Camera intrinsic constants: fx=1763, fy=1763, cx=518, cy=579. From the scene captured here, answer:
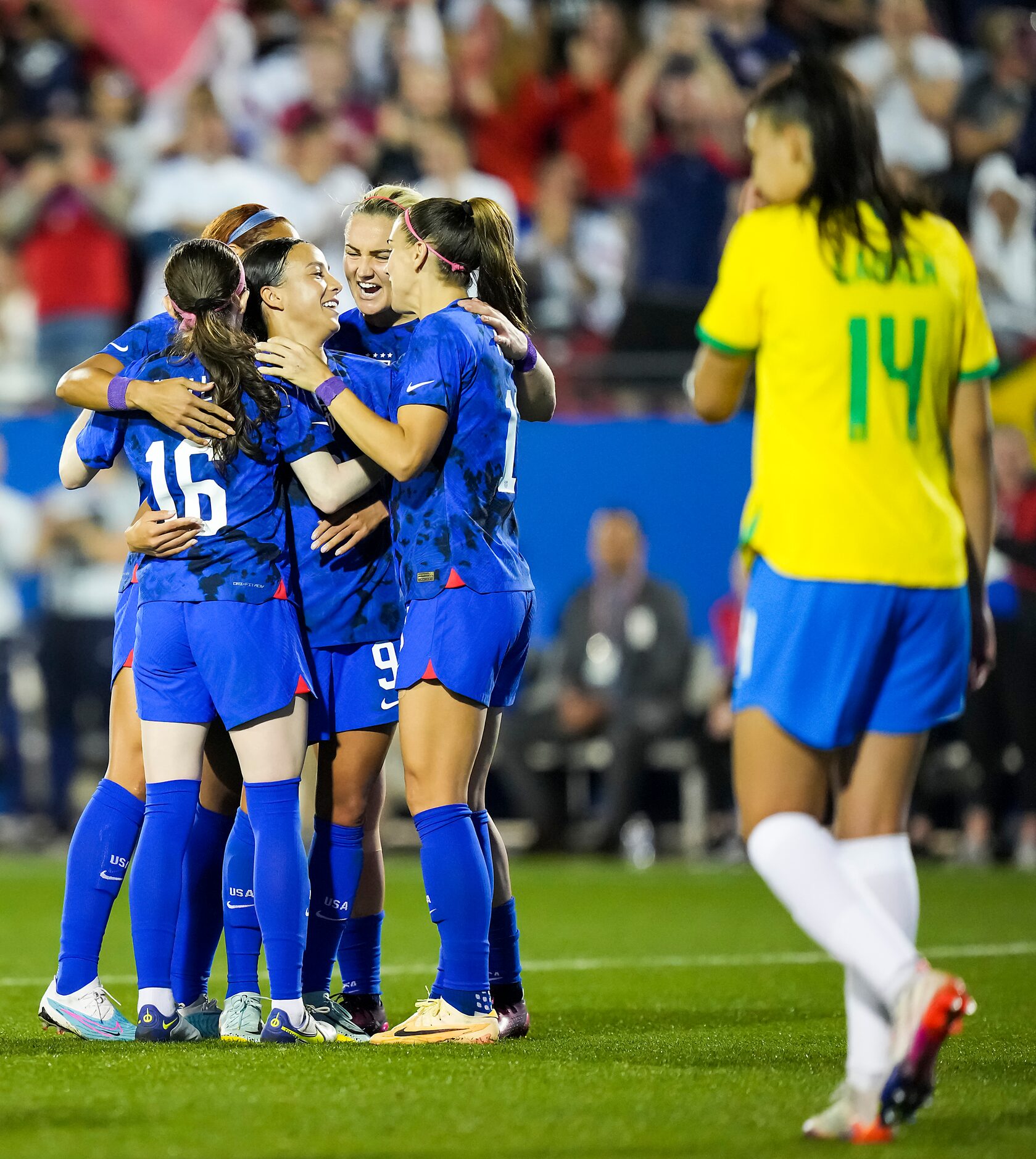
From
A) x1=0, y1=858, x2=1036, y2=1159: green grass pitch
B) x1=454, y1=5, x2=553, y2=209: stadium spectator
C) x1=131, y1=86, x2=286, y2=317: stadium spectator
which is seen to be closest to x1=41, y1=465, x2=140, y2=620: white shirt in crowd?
x1=131, y1=86, x2=286, y2=317: stadium spectator

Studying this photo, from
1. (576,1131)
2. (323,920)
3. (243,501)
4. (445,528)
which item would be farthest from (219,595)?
(576,1131)

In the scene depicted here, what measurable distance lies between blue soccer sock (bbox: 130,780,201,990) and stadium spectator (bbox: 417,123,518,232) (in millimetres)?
8990

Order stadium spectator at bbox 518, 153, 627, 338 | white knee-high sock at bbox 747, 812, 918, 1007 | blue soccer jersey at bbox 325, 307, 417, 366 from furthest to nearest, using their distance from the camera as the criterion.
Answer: stadium spectator at bbox 518, 153, 627, 338 < blue soccer jersey at bbox 325, 307, 417, 366 < white knee-high sock at bbox 747, 812, 918, 1007

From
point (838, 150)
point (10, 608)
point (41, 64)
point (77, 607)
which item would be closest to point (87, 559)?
point (77, 607)

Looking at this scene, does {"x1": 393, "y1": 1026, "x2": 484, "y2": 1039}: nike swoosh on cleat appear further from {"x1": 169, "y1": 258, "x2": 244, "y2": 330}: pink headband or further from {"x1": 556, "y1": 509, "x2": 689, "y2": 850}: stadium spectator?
{"x1": 556, "y1": 509, "x2": 689, "y2": 850}: stadium spectator

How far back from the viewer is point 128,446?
4.75m

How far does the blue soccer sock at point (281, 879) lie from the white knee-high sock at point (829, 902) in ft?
4.84

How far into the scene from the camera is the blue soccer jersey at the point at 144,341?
486cm

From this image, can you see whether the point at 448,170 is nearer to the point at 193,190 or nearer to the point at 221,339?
the point at 193,190

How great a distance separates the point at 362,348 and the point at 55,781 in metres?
7.25

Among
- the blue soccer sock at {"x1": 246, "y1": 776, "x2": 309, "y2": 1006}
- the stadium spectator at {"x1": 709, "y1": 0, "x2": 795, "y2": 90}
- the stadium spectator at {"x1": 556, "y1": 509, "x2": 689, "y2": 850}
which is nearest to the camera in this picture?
the blue soccer sock at {"x1": 246, "y1": 776, "x2": 309, "y2": 1006}

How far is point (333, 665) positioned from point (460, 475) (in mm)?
661

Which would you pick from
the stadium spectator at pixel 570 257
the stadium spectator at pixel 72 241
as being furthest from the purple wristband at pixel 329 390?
the stadium spectator at pixel 72 241

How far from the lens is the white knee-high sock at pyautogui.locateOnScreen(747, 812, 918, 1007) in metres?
3.33
